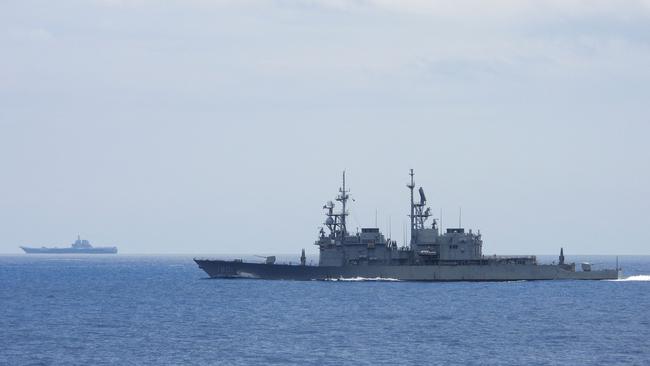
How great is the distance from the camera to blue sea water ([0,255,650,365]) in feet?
177

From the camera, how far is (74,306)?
88.6m

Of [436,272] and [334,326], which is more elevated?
[436,272]

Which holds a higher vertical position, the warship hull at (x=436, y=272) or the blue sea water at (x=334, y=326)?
the warship hull at (x=436, y=272)

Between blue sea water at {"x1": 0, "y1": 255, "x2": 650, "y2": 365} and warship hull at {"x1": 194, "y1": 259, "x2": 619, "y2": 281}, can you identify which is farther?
warship hull at {"x1": 194, "y1": 259, "x2": 619, "y2": 281}

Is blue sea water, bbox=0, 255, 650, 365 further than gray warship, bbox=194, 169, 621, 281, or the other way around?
gray warship, bbox=194, 169, 621, 281

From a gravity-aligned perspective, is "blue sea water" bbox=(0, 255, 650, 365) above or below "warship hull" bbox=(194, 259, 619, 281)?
below

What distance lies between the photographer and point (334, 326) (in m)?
68.7

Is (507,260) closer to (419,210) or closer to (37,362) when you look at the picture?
(419,210)

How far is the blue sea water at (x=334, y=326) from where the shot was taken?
53906 mm

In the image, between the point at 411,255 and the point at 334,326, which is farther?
the point at 411,255

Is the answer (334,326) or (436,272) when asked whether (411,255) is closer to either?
(436,272)

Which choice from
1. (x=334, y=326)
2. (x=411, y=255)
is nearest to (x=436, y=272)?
(x=411, y=255)

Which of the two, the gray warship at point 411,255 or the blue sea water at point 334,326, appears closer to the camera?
the blue sea water at point 334,326

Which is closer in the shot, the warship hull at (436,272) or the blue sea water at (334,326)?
the blue sea water at (334,326)
